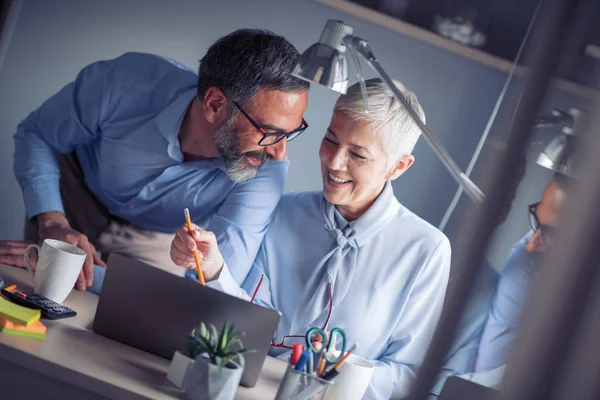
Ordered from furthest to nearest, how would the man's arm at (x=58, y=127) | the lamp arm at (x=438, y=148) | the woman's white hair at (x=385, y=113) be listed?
1. the man's arm at (x=58, y=127)
2. the woman's white hair at (x=385, y=113)
3. the lamp arm at (x=438, y=148)

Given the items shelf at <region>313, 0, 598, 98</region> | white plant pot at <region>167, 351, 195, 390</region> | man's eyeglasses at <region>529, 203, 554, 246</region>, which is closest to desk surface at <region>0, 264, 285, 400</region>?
white plant pot at <region>167, 351, 195, 390</region>

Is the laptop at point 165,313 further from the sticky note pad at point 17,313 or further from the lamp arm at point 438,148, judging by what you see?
the lamp arm at point 438,148

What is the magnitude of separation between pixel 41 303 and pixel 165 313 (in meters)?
0.25

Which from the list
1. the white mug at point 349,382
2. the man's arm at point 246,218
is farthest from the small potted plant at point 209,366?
the man's arm at point 246,218

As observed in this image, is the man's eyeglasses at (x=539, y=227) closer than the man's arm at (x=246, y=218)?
Yes

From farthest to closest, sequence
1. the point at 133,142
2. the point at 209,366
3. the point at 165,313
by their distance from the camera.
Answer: the point at 133,142, the point at 165,313, the point at 209,366

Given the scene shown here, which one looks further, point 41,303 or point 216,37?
point 216,37

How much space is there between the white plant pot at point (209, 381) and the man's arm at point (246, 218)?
2.34 feet

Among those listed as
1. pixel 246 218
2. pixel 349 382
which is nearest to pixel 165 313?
pixel 349 382

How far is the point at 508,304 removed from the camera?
140 centimetres

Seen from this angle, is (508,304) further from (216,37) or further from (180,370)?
(216,37)

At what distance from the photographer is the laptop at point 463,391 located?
1.16 meters

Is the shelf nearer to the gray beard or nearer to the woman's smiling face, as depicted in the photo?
the woman's smiling face

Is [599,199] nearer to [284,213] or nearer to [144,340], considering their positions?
[144,340]
